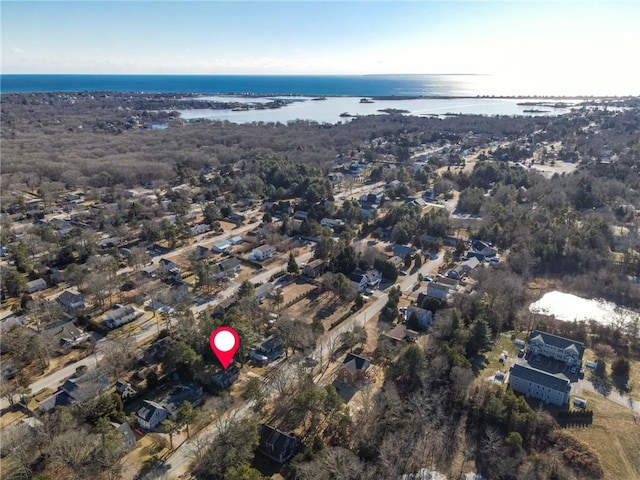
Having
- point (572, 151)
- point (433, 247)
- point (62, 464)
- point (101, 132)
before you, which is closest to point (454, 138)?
point (572, 151)

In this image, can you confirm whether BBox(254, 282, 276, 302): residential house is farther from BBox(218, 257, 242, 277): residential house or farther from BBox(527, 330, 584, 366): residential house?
BBox(527, 330, 584, 366): residential house

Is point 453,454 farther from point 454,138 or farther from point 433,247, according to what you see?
point 454,138

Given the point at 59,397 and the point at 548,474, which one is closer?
the point at 548,474

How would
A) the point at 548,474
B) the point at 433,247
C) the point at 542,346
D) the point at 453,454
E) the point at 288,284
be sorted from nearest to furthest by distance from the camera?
the point at 548,474 → the point at 453,454 → the point at 542,346 → the point at 288,284 → the point at 433,247

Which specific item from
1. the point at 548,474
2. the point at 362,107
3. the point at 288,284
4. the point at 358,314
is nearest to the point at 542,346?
the point at 548,474

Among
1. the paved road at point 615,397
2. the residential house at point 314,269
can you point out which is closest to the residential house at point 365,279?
the residential house at point 314,269

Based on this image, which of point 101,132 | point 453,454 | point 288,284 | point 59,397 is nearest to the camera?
point 453,454

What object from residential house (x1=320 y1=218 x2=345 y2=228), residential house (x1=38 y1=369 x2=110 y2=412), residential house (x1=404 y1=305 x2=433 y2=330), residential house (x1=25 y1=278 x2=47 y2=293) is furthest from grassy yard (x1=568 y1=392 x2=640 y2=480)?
residential house (x1=25 y1=278 x2=47 y2=293)
